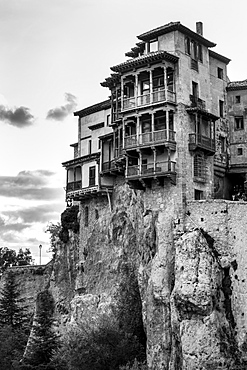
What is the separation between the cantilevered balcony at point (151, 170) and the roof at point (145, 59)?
9.27 metres

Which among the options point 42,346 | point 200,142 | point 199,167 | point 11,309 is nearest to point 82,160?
point 199,167

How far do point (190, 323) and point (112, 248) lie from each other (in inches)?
656

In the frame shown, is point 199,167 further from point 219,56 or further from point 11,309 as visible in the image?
point 11,309

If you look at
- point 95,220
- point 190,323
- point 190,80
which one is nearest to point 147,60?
point 190,80

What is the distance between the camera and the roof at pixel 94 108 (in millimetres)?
71206

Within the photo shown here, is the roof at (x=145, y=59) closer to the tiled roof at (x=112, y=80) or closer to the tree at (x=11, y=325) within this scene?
the tiled roof at (x=112, y=80)

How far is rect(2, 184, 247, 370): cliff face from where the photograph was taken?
1967 inches

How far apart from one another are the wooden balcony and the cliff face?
442 centimetres

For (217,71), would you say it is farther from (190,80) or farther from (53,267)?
(53,267)

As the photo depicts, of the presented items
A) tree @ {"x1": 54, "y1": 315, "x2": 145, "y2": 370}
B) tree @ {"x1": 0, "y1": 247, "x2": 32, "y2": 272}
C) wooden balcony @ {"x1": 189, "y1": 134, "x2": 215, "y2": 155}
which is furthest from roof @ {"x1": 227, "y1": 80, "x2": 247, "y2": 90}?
tree @ {"x1": 0, "y1": 247, "x2": 32, "y2": 272}

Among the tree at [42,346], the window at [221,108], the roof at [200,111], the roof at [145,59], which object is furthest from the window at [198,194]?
the tree at [42,346]

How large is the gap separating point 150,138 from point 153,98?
3.68 meters

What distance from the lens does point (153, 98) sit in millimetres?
58344

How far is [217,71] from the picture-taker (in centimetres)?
6531
